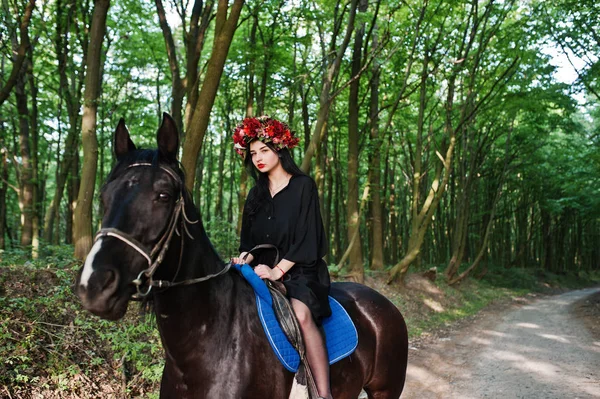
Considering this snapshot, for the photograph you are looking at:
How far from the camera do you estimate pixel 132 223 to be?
89.1 inches

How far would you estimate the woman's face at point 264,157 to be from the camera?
3406 millimetres

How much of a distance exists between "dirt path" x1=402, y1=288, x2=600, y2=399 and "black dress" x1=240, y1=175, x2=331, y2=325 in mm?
4355

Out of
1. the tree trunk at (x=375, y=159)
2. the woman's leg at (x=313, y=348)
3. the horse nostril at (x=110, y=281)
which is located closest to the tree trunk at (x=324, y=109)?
the tree trunk at (x=375, y=159)

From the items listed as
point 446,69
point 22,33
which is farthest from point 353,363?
point 446,69

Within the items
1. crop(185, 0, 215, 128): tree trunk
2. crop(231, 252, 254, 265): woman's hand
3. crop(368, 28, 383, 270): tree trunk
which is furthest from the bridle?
crop(368, 28, 383, 270): tree trunk

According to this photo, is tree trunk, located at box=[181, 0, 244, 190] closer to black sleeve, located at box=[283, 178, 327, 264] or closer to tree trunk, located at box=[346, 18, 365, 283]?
black sleeve, located at box=[283, 178, 327, 264]

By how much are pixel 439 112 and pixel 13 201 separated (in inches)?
863

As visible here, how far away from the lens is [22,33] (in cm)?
859

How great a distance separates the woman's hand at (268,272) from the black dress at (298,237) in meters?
0.09

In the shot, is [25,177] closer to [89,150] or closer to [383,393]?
[89,150]

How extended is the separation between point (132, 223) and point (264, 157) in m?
1.34

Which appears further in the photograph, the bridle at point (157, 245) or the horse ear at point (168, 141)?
the horse ear at point (168, 141)

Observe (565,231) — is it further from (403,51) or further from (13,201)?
(13,201)

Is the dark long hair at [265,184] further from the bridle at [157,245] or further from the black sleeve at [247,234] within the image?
the bridle at [157,245]
